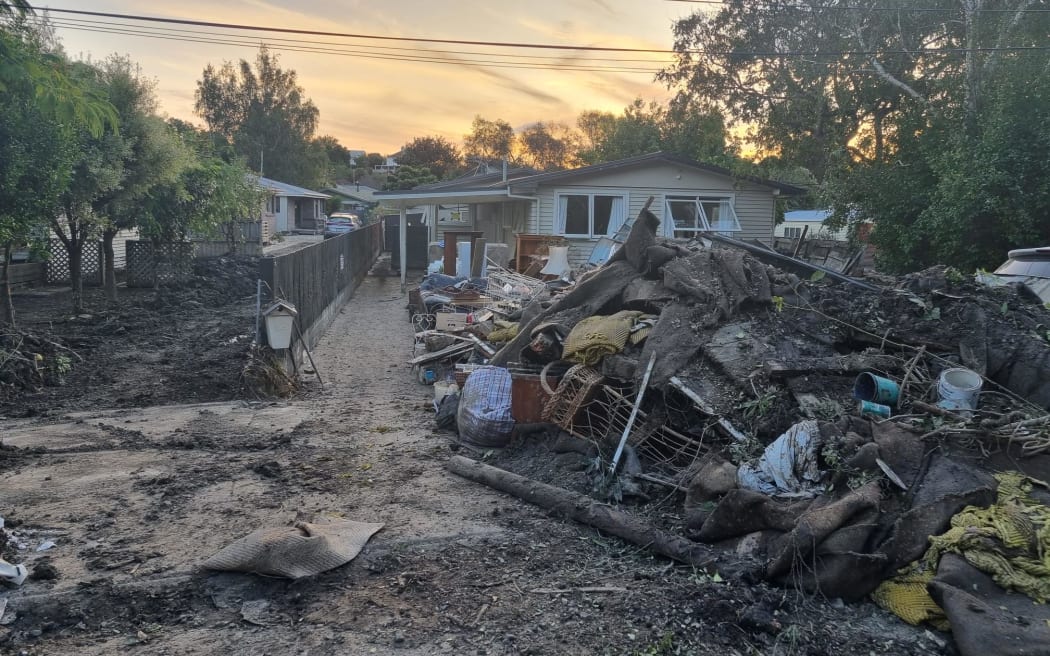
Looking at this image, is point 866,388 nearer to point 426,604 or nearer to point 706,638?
point 706,638

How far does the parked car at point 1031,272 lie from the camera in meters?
7.86

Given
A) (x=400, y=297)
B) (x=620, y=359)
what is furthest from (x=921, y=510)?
(x=400, y=297)

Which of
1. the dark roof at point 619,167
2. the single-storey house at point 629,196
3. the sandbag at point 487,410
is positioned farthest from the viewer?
the single-storey house at point 629,196

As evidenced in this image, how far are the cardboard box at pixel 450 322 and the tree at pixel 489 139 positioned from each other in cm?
6670

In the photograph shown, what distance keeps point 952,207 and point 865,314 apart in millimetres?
9391

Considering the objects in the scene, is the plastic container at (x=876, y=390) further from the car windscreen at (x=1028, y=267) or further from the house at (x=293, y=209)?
the house at (x=293, y=209)

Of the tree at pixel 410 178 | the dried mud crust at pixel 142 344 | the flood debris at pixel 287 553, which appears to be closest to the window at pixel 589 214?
the dried mud crust at pixel 142 344

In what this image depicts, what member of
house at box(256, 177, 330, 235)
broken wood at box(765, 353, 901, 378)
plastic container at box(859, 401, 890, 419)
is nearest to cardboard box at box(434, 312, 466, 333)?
broken wood at box(765, 353, 901, 378)

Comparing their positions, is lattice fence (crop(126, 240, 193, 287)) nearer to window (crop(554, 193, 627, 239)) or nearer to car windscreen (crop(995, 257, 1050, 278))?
window (crop(554, 193, 627, 239))

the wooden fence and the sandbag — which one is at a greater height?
the wooden fence

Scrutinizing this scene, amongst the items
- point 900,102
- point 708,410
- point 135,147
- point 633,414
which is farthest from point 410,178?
point 708,410

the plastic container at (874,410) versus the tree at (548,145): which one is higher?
the tree at (548,145)

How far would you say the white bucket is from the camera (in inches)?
193

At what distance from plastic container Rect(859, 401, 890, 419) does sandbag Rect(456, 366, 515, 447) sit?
9.79 ft
